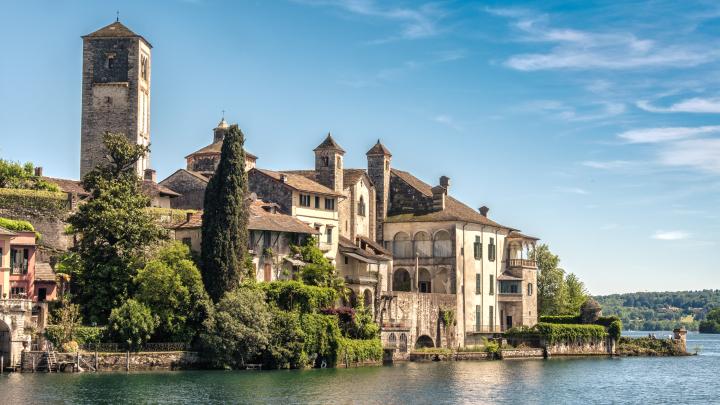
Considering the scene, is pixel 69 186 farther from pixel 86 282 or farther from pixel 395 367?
pixel 395 367

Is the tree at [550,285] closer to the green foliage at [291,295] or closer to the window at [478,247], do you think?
the window at [478,247]

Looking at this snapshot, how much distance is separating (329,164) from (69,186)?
74.7 ft

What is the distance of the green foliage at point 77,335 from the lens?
6575 cm

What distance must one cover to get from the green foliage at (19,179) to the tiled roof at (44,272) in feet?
31.3

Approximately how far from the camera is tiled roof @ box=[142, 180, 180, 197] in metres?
89.0

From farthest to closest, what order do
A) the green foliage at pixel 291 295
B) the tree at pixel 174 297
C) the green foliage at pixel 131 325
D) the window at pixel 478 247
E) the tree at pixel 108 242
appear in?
the window at pixel 478 247
the green foliage at pixel 291 295
the tree at pixel 108 242
the tree at pixel 174 297
the green foliage at pixel 131 325

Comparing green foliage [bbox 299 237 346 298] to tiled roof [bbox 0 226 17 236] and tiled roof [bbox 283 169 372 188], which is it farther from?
tiled roof [bbox 0 226 17 236]

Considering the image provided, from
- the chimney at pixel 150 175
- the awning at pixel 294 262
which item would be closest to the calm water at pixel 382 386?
the awning at pixel 294 262

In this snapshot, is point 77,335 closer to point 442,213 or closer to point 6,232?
point 6,232

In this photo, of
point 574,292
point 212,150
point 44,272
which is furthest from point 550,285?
point 44,272

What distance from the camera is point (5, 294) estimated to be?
68.9m

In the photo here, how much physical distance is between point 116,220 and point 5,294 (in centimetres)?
831

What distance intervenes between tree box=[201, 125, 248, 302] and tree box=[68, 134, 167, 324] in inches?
165

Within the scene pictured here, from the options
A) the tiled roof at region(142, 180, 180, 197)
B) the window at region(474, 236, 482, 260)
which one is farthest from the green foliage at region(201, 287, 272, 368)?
the window at region(474, 236, 482, 260)
